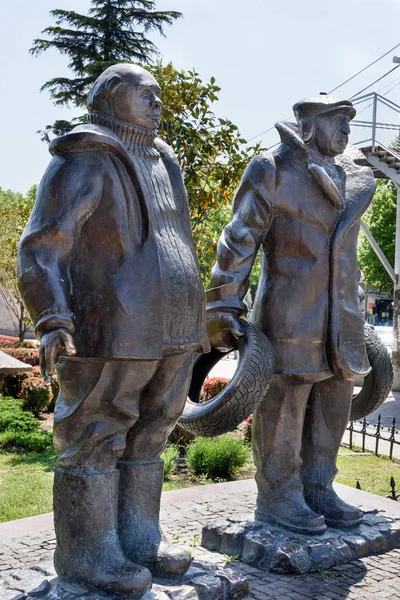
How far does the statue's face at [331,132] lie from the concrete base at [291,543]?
2.12 metres

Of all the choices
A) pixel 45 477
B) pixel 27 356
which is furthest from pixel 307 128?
pixel 27 356

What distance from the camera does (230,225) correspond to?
4.29 m

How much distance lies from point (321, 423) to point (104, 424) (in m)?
1.82

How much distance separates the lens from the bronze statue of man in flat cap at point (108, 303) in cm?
311

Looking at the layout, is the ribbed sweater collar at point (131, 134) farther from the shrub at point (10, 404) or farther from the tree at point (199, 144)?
the shrub at point (10, 404)

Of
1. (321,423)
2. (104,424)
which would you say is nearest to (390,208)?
(321,423)

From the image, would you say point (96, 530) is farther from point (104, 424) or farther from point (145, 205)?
point (145, 205)

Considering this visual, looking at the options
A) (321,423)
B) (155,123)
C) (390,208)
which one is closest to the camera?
(155,123)

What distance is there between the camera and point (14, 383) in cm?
1185

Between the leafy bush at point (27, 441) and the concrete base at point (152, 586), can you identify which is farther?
the leafy bush at point (27, 441)

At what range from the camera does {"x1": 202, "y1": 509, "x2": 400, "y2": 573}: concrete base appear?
4.17m

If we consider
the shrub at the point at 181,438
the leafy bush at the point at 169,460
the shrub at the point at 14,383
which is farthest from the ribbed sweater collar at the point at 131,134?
the shrub at the point at 14,383

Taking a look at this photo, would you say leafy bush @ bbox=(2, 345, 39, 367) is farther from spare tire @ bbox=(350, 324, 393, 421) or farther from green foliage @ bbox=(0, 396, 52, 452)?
spare tire @ bbox=(350, 324, 393, 421)

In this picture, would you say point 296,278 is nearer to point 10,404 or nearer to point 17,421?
point 17,421
